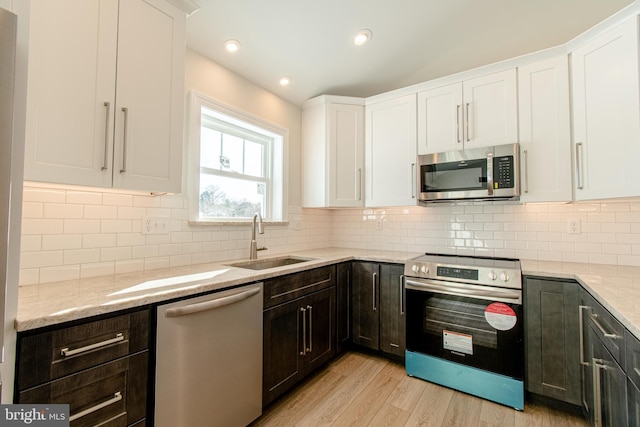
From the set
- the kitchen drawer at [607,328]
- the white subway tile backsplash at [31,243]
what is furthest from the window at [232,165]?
the kitchen drawer at [607,328]

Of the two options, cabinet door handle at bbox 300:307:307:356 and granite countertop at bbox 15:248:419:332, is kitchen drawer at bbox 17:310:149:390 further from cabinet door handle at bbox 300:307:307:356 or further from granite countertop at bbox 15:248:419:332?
cabinet door handle at bbox 300:307:307:356

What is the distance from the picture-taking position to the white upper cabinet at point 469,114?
2.25 meters

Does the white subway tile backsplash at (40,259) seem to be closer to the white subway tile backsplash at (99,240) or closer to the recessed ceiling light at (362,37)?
the white subway tile backsplash at (99,240)

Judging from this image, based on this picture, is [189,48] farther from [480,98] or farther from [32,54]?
[480,98]

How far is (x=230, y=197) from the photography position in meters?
2.52

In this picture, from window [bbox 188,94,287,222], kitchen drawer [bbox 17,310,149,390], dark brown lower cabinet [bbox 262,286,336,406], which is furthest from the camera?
window [bbox 188,94,287,222]

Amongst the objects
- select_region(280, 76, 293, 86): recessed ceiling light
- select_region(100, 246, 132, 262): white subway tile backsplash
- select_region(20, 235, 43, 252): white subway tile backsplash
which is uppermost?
select_region(280, 76, 293, 86): recessed ceiling light

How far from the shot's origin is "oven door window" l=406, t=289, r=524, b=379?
1898 millimetres

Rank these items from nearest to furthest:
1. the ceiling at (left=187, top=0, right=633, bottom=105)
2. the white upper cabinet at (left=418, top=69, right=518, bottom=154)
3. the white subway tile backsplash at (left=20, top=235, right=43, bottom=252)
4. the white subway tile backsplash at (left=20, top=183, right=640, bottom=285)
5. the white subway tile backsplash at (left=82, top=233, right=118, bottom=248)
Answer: the white subway tile backsplash at (left=20, top=235, right=43, bottom=252) → the white subway tile backsplash at (left=20, top=183, right=640, bottom=285) → the white subway tile backsplash at (left=82, top=233, right=118, bottom=248) → the ceiling at (left=187, top=0, right=633, bottom=105) → the white upper cabinet at (left=418, top=69, right=518, bottom=154)

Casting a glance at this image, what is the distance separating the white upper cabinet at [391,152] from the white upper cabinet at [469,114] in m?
0.12

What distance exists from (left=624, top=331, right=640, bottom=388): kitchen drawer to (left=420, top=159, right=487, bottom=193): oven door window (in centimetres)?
141

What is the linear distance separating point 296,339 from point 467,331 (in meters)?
1.23

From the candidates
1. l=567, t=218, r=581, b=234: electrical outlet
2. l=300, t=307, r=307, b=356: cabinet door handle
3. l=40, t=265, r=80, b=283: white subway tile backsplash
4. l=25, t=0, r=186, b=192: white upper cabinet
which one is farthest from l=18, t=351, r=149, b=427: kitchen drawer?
l=567, t=218, r=581, b=234: electrical outlet

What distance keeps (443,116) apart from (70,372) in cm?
286
